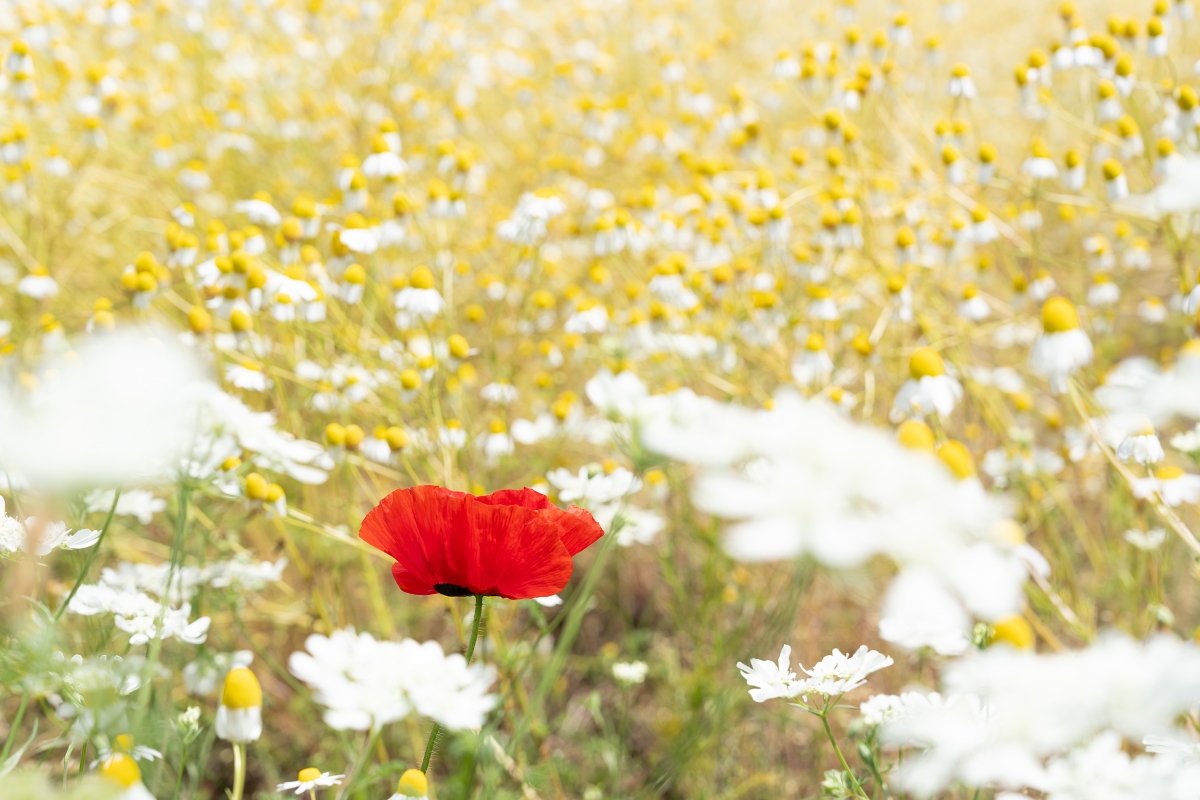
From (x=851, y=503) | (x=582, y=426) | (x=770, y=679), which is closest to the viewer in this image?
(x=851, y=503)

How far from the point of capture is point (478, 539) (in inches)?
29.1

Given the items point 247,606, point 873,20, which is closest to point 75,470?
point 247,606

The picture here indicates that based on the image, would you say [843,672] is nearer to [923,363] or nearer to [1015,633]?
[1015,633]

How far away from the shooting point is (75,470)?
28.9 inches

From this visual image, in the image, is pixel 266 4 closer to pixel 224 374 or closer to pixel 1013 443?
pixel 224 374

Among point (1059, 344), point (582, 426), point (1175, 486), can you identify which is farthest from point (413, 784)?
point (582, 426)

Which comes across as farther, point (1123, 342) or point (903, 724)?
point (1123, 342)

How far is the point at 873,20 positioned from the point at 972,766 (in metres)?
5.81

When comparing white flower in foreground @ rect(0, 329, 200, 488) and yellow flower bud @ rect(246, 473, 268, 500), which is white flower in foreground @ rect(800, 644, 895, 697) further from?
yellow flower bud @ rect(246, 473, 268, 500)

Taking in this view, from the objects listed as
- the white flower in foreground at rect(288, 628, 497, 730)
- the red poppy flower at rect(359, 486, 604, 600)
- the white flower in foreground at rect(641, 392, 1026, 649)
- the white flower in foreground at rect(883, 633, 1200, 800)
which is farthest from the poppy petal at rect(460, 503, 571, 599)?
the white flower in foreground at rect(883, 633, 1200, 800)

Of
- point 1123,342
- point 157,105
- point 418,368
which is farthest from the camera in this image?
point 157,105

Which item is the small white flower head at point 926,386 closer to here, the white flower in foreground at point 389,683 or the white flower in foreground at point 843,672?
the white flower in foreground at point 843,672

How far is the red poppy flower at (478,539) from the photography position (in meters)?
0.74

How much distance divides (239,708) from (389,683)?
6.8 inches
